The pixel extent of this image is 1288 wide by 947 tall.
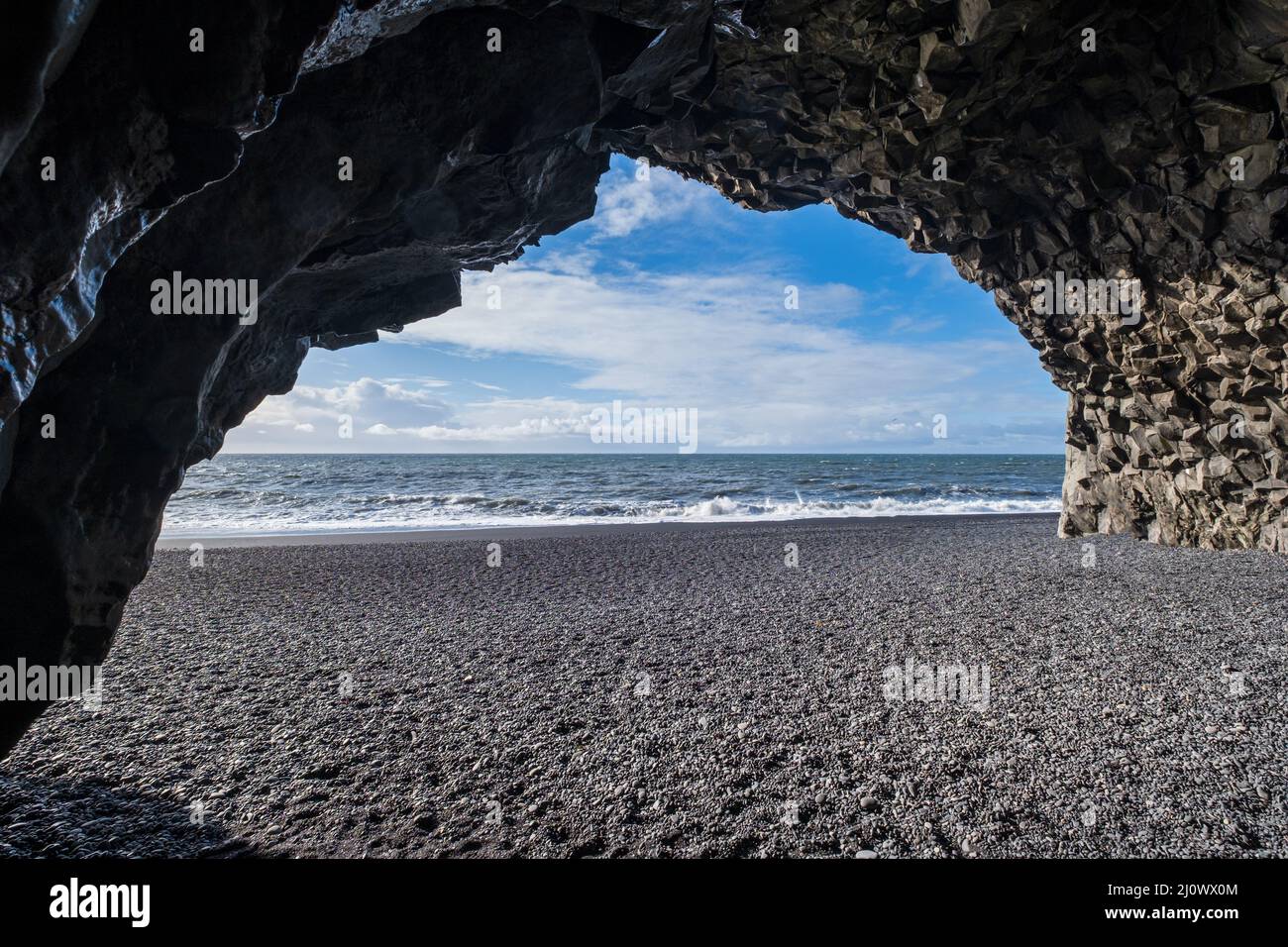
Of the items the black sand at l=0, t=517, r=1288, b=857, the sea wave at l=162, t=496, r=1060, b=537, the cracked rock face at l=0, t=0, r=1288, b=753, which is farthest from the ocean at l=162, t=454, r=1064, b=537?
the black sand at l=0, t=517, r=1288, b=857

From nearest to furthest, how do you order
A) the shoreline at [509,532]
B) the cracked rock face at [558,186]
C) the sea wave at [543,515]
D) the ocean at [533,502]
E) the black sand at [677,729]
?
the cracked rock face at [558,186]
the black sand at [677,729]
the shoreline at [509,532]
the sea wave at [543,515]
the ocean at [533,502]

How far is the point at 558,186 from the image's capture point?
11148mm

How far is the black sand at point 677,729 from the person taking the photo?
A: 3922mm

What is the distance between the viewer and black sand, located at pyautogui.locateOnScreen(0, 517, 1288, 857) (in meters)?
3.92

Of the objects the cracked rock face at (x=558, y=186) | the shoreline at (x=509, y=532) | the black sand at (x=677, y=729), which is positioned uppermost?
the cracked rock face at (x=558, y=186)

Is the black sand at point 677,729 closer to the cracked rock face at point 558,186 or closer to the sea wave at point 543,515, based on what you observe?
the cracked rock face at point 558,186

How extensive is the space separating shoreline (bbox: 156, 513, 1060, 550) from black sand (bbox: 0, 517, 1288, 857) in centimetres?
820

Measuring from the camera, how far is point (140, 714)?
19.4 ft

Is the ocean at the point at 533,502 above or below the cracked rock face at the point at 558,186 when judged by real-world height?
below

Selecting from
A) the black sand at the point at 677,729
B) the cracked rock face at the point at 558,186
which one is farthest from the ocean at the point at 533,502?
the black sand at the point at 677,729

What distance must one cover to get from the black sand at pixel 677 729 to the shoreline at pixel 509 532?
8.20 m

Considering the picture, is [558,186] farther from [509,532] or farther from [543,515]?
[543,515]

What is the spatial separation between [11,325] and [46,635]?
300 centimetres
